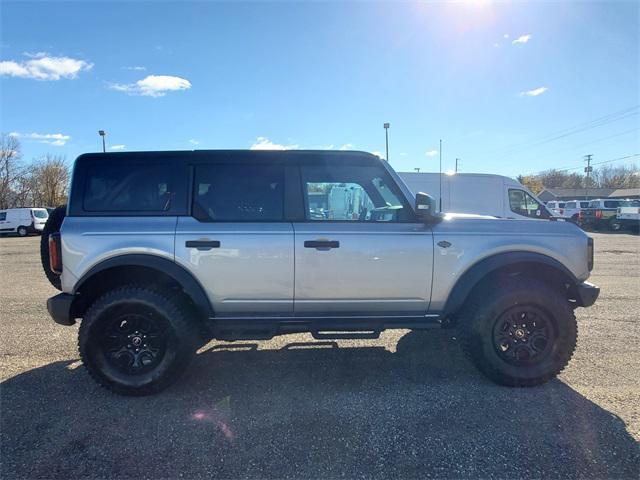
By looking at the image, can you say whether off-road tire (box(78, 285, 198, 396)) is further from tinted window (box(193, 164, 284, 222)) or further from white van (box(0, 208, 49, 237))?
white van (box(0, 208, 49, 237))

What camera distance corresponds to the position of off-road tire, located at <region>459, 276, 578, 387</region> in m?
3.39

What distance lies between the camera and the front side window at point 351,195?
139 inches

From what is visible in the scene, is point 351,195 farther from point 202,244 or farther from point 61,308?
point 61,308

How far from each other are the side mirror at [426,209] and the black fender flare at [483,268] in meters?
0.55

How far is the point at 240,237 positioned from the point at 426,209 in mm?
1595

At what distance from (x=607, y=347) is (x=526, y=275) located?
5.28 ft

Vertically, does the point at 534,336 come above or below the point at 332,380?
above

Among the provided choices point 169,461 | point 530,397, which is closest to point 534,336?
point 530,397

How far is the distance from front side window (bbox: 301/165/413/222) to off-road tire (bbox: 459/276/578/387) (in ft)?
3.39

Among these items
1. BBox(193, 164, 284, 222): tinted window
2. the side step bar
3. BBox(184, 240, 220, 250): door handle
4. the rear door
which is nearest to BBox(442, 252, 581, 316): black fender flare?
the side step bar

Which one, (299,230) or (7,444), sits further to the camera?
(299,230)

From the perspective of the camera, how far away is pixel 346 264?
3.37 metres

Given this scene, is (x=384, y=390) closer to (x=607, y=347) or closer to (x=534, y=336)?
(x=534, y=336)

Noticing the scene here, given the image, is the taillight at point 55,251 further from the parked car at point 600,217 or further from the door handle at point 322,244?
the parked car at point 600,217
